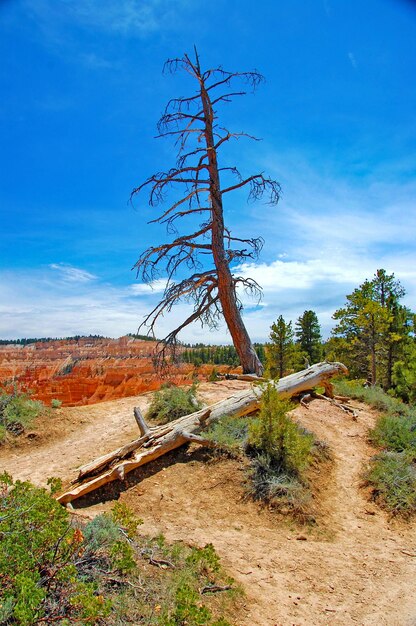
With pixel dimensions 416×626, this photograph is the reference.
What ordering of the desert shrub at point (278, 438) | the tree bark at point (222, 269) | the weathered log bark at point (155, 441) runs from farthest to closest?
the tree bark at point (222, 269) < the desert shrub at point (278, 438) < the weathered log bark at point (155, 441)

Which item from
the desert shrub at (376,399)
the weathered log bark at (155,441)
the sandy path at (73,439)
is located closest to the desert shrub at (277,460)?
the weathered log bark at (155,441)

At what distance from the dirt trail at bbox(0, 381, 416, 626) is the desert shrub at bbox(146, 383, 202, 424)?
0.59 metres

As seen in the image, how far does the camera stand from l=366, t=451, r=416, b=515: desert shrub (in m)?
5.68

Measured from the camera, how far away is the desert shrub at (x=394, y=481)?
18.6 ft

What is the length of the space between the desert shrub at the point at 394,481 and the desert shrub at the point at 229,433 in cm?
219

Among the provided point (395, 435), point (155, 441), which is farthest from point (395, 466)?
point (155, 441)

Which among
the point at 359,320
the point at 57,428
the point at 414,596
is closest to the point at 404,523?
the point at 414,596

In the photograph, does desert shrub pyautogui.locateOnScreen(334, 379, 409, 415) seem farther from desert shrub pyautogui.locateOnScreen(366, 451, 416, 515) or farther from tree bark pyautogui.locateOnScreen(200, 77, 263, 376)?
desert shrub pyautogui.locateOnScreen(366, 451, 416, 515)

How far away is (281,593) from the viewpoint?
3.68 m

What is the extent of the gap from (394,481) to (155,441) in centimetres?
386

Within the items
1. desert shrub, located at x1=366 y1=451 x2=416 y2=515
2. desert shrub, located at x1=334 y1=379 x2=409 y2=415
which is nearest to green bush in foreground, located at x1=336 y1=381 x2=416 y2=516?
desert shrub, located at x1=366 y1=451 x2=416 y2=515

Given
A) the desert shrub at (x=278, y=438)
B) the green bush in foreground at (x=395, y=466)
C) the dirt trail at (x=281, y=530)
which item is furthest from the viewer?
the desert shrub at (x=278, y=438)

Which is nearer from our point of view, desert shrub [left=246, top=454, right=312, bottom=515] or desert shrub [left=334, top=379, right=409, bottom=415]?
desert shrub [left=246, top=454, right=312, bottom=515]

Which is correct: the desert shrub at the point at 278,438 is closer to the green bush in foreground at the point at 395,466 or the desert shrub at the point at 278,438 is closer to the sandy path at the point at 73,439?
the green bush in foreground at the point at 395,466
